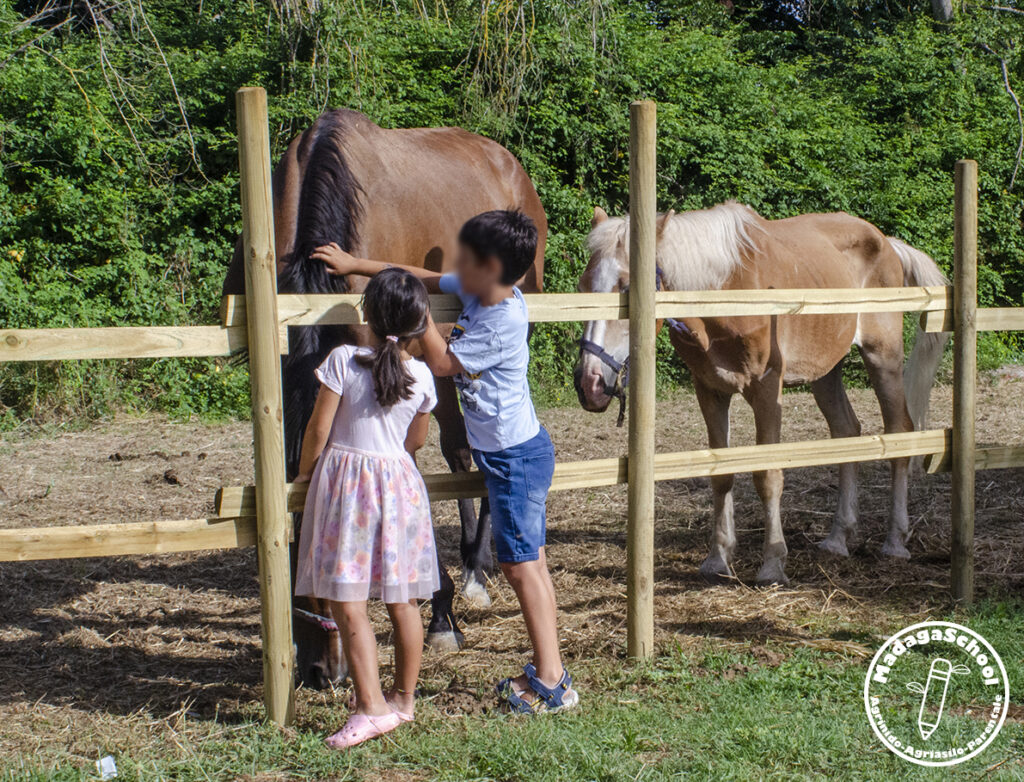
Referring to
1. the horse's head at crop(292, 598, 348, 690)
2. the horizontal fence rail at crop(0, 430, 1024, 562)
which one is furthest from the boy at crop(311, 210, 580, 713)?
the horse's head at crop(292, 598, 348, 690)

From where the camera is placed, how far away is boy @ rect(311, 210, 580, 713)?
3.05 meters

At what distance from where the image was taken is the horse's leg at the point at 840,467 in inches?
212

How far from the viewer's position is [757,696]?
3.30 metres

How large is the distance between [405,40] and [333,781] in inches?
409

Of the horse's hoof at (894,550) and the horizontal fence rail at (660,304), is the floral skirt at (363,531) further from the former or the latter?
the horse's hoof at (894,550)

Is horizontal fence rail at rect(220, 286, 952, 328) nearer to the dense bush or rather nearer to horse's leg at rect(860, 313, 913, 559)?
horse's leg at rect(860, 313, 913, 559)

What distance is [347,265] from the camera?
326cm

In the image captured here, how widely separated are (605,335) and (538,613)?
1491 millimetres

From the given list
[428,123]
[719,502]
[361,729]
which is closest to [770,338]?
[719,502]

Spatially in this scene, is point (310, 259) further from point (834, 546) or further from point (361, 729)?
point (834, 546)

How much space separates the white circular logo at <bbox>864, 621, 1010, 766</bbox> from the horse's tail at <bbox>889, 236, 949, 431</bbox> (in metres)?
2.51

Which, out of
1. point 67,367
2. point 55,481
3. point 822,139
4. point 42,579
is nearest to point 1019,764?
point 42,579

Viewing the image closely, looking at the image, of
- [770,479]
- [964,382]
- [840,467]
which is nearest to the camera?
[964,382]

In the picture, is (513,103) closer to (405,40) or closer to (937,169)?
(405,40)
